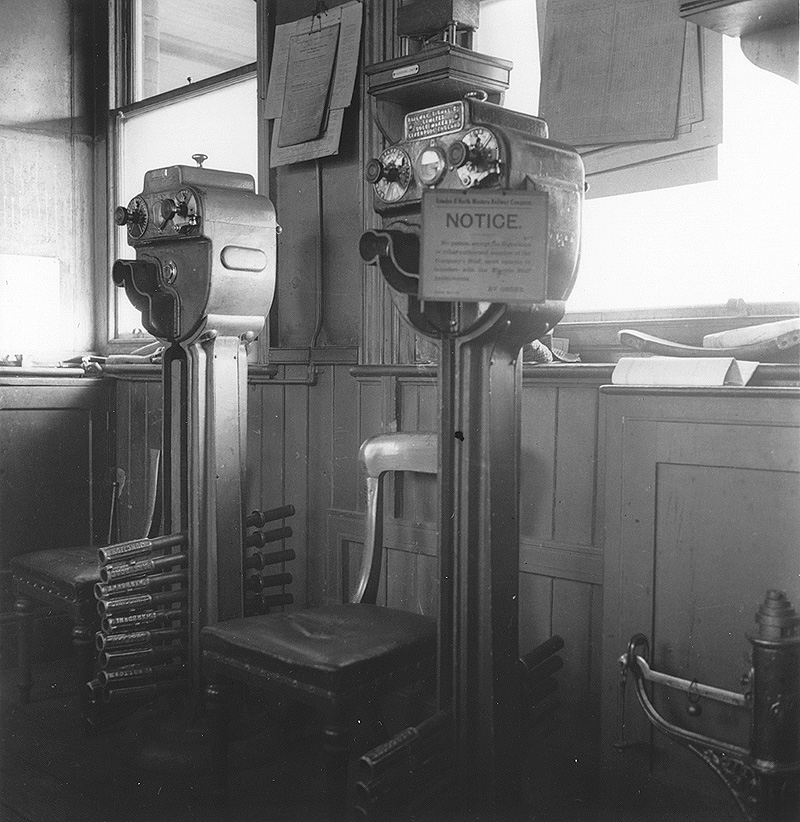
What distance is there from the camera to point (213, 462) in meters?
2.44

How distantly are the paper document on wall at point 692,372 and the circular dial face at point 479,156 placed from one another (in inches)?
17.7

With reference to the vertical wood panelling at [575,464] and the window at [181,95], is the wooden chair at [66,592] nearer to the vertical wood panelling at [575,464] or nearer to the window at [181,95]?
the window at [181,95]

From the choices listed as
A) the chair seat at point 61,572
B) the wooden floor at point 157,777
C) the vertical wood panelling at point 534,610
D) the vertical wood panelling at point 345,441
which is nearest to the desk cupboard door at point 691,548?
the wooden floor at point 157,777

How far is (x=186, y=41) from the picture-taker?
3541mm

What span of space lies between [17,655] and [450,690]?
219cm

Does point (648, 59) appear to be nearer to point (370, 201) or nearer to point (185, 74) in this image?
point (370, 201)

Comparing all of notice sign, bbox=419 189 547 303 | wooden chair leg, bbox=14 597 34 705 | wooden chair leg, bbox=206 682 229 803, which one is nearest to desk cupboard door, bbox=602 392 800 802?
notice sign, bbox=419 189 547 303

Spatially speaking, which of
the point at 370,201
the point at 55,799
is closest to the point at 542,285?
the point at 370,201

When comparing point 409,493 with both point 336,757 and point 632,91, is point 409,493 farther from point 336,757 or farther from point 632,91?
point 632,91

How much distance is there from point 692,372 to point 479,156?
1.77ft

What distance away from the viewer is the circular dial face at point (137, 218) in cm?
246

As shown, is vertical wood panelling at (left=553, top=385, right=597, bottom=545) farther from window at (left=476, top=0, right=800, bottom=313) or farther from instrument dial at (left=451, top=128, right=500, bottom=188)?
instrument dial at (left=451, top=128, right=500, bottom=188)

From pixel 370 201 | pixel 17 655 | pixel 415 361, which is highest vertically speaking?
pixel 370 201

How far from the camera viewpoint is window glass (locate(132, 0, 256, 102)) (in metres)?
3.24
